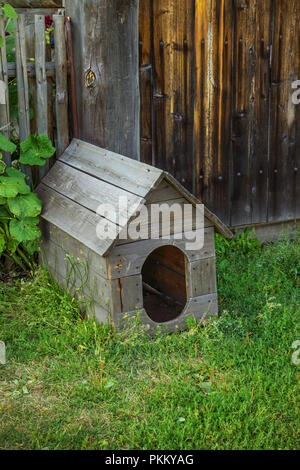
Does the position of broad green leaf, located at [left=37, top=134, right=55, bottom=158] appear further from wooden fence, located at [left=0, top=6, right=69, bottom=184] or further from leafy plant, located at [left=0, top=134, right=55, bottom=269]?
wooden fence, located at [left=0, top=6, right=69, bottom=184]

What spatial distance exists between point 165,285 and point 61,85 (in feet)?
5.99

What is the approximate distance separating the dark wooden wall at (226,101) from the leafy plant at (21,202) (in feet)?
3.27

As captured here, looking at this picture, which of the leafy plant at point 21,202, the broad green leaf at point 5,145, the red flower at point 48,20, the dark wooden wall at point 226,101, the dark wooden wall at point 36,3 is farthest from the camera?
the dark wooden wall at point 36,3

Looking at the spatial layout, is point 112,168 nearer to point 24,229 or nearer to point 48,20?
point 24,229

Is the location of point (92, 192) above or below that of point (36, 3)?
below

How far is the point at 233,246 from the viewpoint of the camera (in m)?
5.60

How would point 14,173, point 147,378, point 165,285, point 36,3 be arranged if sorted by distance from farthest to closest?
point 36,3, point 165,285, point 14,173, point 147,378

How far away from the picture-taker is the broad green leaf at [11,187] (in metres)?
4.19

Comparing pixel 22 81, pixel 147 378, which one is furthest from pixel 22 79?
pixel 147 378

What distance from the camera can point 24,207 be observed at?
429cm

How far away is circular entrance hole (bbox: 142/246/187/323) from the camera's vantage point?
4.58 metres

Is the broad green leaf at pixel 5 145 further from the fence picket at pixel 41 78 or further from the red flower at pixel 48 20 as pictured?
the red flower at pixel 48 20

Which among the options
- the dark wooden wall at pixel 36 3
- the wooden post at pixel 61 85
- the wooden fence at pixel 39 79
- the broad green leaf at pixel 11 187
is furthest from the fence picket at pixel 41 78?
the dark wooden wall at pixel 36 3
